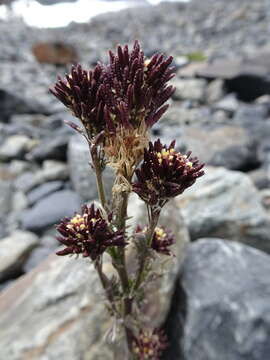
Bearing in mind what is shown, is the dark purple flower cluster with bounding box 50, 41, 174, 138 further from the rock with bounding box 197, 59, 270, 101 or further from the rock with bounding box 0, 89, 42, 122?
the rock with bounding box 197, 59, 270, 101

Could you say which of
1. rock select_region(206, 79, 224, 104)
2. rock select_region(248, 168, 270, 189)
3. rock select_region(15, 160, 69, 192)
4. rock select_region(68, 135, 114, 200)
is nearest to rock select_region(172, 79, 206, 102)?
rock select_region(206, 79, 224, 104)

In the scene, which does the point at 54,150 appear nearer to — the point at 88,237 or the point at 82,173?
the point at 82,173

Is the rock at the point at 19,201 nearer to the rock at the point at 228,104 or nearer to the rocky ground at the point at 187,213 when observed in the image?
the rocky ground at the point at 187,213

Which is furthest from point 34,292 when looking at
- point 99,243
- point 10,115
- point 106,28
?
point 106,28

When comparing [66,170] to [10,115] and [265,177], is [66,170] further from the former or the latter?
[10,115]

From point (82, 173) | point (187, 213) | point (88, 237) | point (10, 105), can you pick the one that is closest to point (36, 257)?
point (82, 173)

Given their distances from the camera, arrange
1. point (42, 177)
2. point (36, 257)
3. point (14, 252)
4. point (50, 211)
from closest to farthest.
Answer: point (14, 252) → point (36, 257) → point (50, 211) → point (42, 177)

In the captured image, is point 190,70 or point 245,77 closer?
point 245,77

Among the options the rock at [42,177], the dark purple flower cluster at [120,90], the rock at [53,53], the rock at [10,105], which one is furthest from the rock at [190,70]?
the dark purple flower cluster at [120,90]
